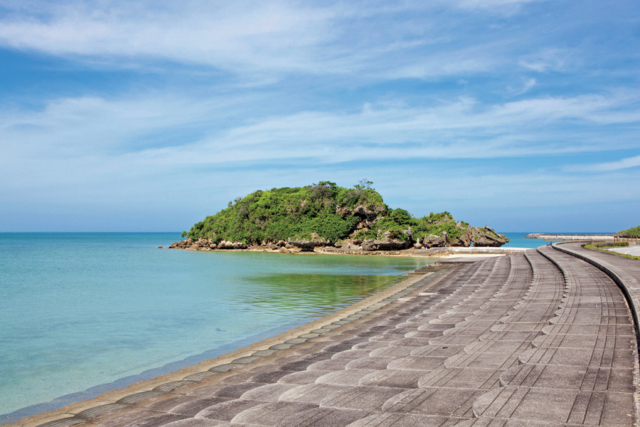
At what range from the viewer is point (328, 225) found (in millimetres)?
80500

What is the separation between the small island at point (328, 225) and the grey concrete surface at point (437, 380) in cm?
6221

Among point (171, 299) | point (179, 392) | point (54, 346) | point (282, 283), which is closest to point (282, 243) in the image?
point (282, 283)

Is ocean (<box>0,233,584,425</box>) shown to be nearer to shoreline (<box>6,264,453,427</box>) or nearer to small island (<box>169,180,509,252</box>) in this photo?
shoreline (<box>6,264,453,427</box>)

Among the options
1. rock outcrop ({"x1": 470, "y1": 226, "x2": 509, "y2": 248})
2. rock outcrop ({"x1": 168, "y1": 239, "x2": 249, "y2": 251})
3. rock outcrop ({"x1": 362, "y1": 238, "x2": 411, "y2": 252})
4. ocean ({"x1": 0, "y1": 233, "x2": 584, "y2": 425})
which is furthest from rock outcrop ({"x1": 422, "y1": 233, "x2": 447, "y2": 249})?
ocean ({"x1": 0, "y1": 233, "x2": 584, "y2": 425})

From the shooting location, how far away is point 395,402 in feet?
16.2

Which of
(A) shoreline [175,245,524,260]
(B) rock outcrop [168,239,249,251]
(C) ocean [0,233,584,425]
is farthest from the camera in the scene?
(B) rock outcrop [168,239,249,251]

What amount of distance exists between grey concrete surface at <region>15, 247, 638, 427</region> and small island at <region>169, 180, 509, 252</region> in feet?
204

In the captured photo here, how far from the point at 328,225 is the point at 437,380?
74836 mm

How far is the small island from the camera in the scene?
2965 inches

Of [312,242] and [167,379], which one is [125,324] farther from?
[312,242]

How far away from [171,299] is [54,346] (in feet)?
32.2

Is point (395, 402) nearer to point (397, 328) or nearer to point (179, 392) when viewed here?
point (179, 392)

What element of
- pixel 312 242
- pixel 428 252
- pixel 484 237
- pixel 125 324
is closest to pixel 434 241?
pixel 428 252

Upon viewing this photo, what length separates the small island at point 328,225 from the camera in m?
75.3
